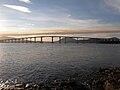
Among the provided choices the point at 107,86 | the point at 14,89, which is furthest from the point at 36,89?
the point at 107,86

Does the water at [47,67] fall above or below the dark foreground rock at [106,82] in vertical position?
below

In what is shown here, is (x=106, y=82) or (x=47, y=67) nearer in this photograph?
(x=106, y=82)

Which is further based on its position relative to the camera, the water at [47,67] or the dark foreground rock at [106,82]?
the water at [47,67]

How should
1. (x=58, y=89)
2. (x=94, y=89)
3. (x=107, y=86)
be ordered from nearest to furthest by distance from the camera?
(x=107, y=86), (x=94, y=89), (x=58, y=89)

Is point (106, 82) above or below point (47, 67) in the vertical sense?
above

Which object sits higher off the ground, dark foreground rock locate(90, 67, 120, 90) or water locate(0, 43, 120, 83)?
dark foreground rock locate(90, 67, 120, 90)

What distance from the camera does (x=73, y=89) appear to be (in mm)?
26422

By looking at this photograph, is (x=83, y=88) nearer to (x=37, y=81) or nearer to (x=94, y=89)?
(x=94, y=89)

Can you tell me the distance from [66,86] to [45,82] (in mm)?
7140

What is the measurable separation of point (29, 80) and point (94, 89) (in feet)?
50.1

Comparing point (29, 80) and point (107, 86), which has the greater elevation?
point (107, 86)

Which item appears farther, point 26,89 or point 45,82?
point 45,82

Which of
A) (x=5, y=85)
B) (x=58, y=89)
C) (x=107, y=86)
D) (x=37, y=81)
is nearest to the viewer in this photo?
(x=107, y=86)

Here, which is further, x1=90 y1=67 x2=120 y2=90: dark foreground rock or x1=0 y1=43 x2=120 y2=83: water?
x1=0 y1=43 x2=120 y2=83: water
